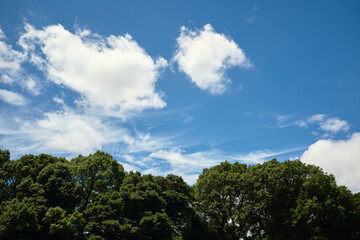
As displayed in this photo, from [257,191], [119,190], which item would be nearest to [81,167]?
[119,190]

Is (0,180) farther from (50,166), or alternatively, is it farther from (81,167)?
(81,167)

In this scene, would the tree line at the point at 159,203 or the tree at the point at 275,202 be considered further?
the tree at the point at 275,202

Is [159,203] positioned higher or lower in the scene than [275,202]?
lower

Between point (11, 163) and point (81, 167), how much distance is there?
363 inches

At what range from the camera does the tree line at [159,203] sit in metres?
30.3

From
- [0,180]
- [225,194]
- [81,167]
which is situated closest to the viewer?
[0,180]

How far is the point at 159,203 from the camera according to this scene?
36.6m

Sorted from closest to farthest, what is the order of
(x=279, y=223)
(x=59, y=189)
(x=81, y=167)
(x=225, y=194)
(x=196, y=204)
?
(x=59, y=189), (x=279, y=223), (x=81, y=167), (x=225, y=194), (x=196, y=204)

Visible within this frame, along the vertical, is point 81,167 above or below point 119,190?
above

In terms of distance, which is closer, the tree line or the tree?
the tree line

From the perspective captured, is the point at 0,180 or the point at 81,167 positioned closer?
the point at 0,180

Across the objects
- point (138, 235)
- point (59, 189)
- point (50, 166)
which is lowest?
point (138, 235)

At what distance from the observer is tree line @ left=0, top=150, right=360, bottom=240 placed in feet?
99.4

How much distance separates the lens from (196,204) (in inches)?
1741
